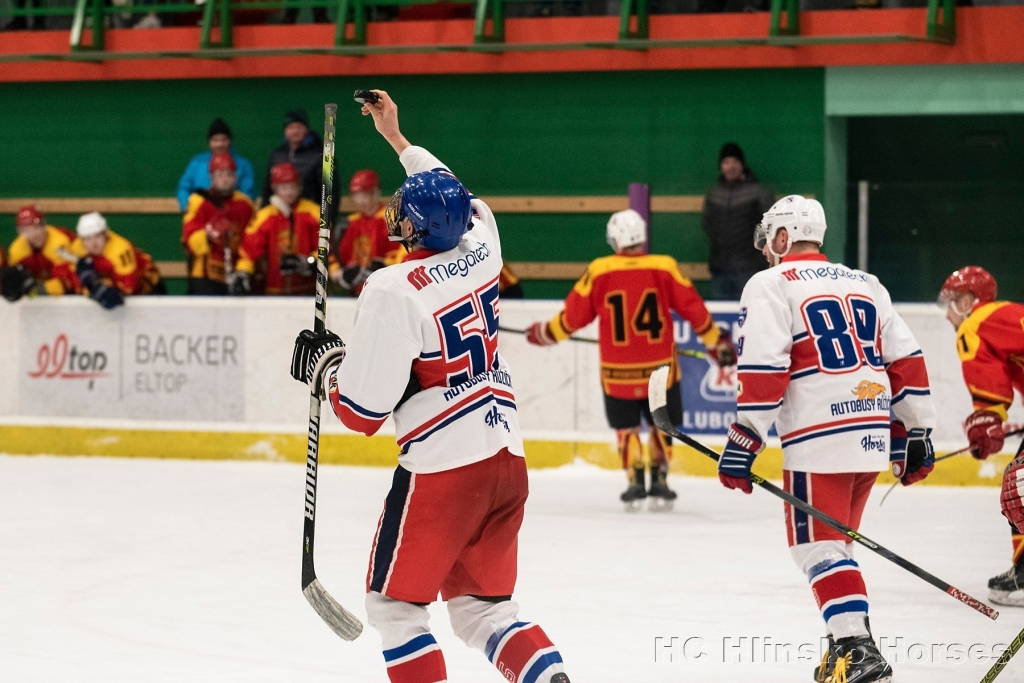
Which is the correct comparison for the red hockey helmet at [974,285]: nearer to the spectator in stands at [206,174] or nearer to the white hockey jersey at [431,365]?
the white hockey jersey at [431,365]

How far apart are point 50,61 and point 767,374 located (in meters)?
10.4

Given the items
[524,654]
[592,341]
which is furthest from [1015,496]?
[592,341]

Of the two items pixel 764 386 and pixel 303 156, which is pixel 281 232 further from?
pixel 764 386

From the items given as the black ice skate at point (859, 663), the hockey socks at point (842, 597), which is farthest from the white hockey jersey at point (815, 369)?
the black ice skate at point (859, 663)

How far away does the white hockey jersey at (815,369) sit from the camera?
15.1 ft

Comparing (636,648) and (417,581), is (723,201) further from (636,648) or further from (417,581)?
(417,581)

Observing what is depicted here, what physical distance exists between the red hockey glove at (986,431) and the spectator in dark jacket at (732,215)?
15.7ft

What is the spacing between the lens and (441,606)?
5988 millimetres

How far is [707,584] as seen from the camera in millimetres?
6328

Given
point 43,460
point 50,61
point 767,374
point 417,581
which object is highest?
point 50,61

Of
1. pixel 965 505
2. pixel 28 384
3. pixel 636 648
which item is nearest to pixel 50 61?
pixel 28 384

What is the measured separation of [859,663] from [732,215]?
696 cm

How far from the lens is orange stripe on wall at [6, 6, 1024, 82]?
36.4 feet

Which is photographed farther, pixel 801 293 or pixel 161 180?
pixel 161 180
